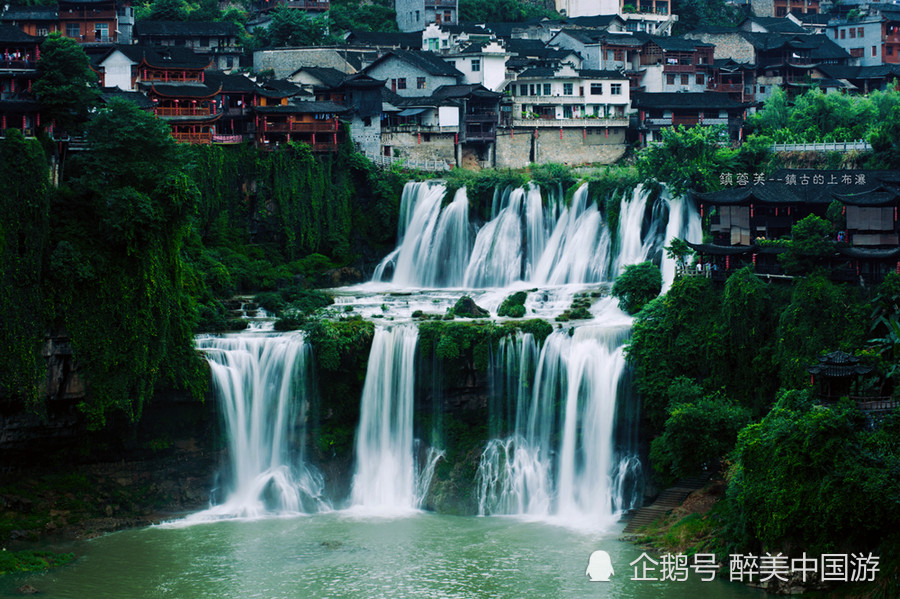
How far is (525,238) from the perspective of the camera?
64875 millimetres

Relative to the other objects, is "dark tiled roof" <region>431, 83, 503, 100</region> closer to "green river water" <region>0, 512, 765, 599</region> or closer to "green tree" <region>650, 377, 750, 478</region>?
"green river water" <region>0, 512, 765, 599</region>

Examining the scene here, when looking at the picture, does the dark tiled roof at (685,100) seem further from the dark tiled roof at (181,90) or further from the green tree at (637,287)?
the dark tiled roof at (181,90)

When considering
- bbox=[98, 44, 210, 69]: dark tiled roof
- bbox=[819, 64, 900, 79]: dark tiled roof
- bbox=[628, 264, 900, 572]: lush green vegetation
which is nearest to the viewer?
bbox=[628, 264, 900, 572]: lush green vegetation

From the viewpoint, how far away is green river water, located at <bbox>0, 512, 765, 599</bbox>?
39.4 meters

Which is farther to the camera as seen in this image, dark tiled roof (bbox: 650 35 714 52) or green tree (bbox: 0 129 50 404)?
dark tiled roof (bbox: 650 35 714 52)

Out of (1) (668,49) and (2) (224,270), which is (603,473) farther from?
(1) (668,49)

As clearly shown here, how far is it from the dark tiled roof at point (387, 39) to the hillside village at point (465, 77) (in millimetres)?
138

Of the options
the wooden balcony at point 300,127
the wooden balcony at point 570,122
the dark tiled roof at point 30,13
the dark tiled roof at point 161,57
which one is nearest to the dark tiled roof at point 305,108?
the wooden balcony at point 300,127

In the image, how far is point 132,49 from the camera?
7169 centimetres

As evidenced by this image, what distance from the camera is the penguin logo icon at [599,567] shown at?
40.0 metres

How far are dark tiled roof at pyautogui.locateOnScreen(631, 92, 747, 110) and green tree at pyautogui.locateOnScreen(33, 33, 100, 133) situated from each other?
1362 inches

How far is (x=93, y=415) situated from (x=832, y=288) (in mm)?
25597

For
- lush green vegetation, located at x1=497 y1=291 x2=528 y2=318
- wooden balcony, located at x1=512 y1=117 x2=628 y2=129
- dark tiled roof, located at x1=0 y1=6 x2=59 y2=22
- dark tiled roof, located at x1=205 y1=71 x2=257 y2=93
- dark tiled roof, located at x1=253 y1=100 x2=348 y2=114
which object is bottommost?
lush green vegetation, located at x1=497 y1=291 x2=528 y2=318

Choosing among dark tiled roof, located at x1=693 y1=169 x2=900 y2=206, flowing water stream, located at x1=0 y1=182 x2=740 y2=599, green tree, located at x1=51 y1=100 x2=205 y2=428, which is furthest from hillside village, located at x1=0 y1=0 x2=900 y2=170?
dark tiled roof, located at x1=693 y1=169 x2=900 y2=206
